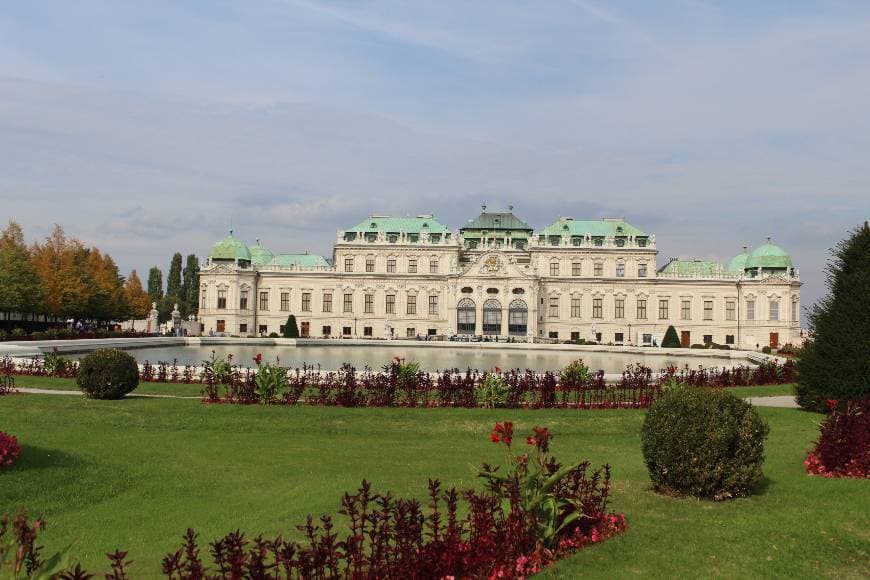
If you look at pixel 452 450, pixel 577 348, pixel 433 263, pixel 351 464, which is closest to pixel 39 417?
pixel 351 464

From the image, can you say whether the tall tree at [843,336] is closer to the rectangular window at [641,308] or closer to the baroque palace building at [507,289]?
the baroque palace building at [507,289]

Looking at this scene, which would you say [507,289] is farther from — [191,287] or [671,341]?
[191,287]

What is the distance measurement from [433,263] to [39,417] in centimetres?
7050

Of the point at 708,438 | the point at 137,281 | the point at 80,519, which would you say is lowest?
the point at 80,519

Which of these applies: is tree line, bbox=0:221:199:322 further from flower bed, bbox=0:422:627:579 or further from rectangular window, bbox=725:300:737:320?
rectangular window, bbox=725:300:737:320

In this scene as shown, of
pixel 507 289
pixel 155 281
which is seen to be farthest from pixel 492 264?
pixel 155 281

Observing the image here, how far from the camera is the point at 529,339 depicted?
79.8 meters

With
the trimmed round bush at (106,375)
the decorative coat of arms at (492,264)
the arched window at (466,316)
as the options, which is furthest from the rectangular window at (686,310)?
the trimmed round bush at (106,375)

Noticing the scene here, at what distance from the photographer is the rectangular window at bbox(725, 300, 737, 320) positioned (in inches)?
3302

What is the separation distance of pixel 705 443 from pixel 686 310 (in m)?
78.5

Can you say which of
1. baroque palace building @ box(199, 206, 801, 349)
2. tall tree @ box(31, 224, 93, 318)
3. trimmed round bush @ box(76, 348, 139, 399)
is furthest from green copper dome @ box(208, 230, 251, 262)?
trimmed round bush @ box(76, 348, 139, 399)

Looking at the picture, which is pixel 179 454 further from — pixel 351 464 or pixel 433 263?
pixel 433 263

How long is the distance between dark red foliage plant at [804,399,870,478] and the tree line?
5895 cm

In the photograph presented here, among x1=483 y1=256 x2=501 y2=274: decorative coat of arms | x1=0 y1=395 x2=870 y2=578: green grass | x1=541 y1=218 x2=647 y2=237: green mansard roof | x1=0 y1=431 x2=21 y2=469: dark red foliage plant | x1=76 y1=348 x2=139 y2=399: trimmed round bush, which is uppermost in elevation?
x1=541 y1=218 x2=647 y2=237: green mansard roof
